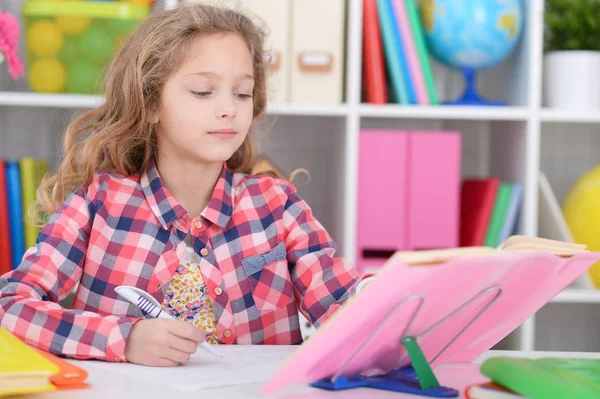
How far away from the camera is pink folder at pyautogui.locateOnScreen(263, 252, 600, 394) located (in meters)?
0.61

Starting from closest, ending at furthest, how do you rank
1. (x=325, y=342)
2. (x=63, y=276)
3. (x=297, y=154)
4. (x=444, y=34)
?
(x=325, y=342)
(x=63, y=276)
(x=444, y=34)
(x=297, y=154)

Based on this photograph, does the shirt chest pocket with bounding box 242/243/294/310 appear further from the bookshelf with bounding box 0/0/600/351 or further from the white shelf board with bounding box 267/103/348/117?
the white shelf board with bounding box 267/103/348/117

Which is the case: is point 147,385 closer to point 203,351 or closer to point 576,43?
point 203,351

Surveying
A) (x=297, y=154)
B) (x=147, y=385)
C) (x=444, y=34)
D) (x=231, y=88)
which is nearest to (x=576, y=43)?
(x=444, y=34)

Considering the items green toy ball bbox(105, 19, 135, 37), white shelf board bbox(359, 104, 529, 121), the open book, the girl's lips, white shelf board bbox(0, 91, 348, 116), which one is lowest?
the open book

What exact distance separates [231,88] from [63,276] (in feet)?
1.17

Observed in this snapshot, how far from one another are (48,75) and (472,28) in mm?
1041

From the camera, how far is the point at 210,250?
1.21m

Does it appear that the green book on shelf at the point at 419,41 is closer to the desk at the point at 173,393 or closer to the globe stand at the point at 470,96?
the globe stand at the point at 470,96

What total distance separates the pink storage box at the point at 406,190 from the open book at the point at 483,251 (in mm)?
1265

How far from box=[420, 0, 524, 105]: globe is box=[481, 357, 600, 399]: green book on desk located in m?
1.36

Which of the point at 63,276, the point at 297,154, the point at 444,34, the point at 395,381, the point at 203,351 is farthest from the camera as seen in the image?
the point at 297,154

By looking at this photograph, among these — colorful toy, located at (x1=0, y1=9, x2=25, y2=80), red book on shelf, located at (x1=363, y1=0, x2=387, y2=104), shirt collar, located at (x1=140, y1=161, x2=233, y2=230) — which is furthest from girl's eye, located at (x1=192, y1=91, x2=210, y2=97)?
red book on shelf, located at (x1=363, y1=0, x2=387, y2=104)

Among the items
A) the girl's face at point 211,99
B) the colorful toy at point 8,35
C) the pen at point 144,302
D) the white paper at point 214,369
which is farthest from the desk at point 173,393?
the colorful toy at point 8,35
